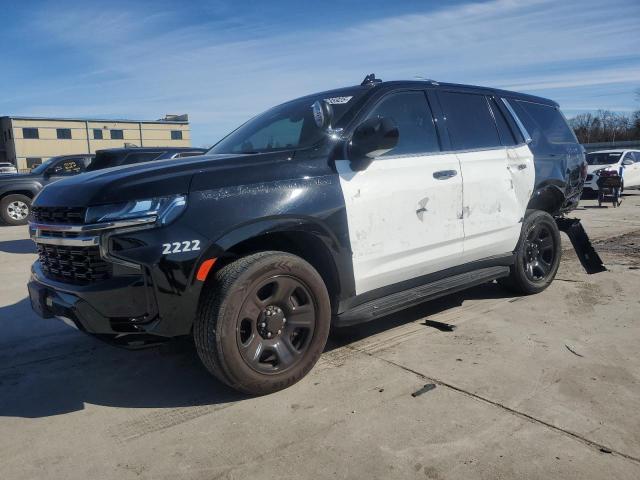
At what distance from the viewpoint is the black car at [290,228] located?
2.83 m

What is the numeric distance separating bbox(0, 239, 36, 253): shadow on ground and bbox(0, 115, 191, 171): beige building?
50024 millimetres

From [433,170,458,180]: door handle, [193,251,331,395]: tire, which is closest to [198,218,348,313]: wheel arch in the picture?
[193,251,331,395]: tire

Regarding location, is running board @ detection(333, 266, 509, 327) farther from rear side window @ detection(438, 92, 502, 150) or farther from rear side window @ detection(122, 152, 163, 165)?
rear side window @ detection(122, 152, 163, 165)

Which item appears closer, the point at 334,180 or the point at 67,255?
the point at 67,255

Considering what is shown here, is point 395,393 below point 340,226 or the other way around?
below

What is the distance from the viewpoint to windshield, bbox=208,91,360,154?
3.72 m

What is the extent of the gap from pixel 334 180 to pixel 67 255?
166 centimetres

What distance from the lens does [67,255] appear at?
3045 millimetres

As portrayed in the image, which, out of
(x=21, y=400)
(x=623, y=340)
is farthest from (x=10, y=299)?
(x=623, y=340)

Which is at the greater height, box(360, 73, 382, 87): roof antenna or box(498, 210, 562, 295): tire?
box(360, 73, 382, 87): roof antenna

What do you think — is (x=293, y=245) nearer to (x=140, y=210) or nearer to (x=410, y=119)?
(x=140, y=210)

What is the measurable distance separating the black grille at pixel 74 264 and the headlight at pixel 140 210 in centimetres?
18

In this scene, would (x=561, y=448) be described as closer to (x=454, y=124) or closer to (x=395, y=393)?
(x=395, y=393)

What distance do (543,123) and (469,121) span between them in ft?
4.33
